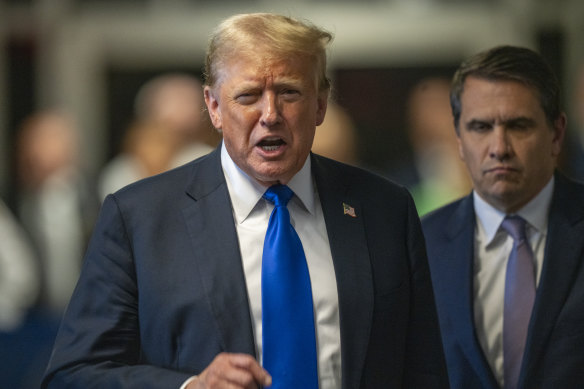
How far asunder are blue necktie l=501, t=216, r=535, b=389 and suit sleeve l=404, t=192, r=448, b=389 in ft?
1.55

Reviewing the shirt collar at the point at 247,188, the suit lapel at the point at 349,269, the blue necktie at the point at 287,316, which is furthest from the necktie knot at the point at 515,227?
the blue necktie at the point at 287,316

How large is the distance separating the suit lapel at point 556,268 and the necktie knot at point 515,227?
96 millimetres

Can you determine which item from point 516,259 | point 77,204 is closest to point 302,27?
point 516,259

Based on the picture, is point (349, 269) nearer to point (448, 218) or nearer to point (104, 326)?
point (104, 326)

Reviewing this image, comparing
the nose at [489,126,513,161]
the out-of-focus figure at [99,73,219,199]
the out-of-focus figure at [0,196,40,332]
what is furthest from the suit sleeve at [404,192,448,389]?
the out-of-focus figure at [0,196,40,332]

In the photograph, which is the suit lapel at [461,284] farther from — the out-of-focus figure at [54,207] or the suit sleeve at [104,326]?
the out-of-focus figure at [54,207]

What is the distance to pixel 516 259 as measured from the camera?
10.6ft

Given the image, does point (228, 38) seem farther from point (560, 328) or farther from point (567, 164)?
point (567, 164)

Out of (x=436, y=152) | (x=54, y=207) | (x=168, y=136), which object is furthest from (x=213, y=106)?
(x=54, y=207)

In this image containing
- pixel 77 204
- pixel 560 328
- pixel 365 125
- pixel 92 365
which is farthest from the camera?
pixel 365 125

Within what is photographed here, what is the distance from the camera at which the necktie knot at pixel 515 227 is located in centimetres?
326

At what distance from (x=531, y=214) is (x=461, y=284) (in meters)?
0.34

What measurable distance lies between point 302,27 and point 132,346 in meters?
0.95

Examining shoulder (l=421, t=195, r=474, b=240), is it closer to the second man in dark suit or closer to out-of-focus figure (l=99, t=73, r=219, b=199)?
the second man in dark suit
